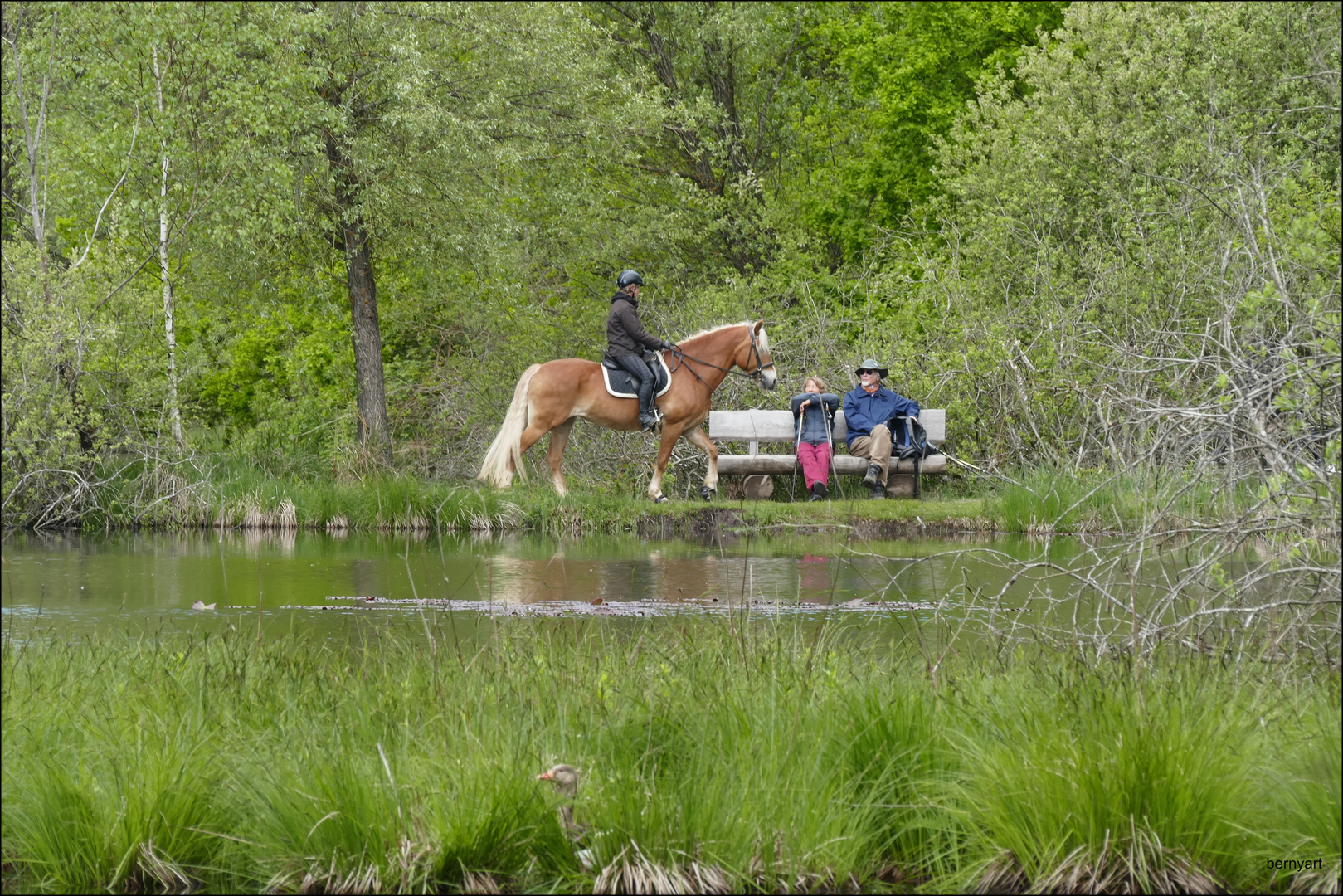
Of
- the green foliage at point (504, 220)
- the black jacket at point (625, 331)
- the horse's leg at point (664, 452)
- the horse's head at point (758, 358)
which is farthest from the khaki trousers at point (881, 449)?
the black jacket at point (625, 331)

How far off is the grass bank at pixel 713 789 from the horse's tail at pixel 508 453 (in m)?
11.2

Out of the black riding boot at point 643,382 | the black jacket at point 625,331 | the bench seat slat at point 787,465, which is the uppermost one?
the black jacket at point 625,331

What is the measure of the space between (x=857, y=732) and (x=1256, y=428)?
198cm

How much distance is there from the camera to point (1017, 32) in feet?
87.3

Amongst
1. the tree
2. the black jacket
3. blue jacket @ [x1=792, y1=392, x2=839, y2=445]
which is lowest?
blue jacket @ [x1=792, y1=392, x2=839, y2=445]

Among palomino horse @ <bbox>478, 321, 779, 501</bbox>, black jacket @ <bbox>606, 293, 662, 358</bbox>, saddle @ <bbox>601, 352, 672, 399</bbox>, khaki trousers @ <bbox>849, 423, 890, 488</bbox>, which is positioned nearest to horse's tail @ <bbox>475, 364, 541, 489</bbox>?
palomino horse @ <bbox>478, 321, 779, 501</bbox>

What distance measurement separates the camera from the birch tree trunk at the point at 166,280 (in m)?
16.5

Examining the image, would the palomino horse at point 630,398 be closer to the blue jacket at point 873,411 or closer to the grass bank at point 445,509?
the grass bank at point 445,509

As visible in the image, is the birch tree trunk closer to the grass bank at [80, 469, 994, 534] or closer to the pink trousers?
the grass bank at [80, 469, 994, 534]

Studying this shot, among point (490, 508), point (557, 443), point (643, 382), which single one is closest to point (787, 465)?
point (643, 382)

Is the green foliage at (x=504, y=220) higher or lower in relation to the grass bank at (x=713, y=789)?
higher

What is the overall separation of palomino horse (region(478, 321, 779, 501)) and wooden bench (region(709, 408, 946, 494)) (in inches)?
22.9

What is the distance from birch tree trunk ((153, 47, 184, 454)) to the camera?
16453 mm

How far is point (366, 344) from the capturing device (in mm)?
20031
